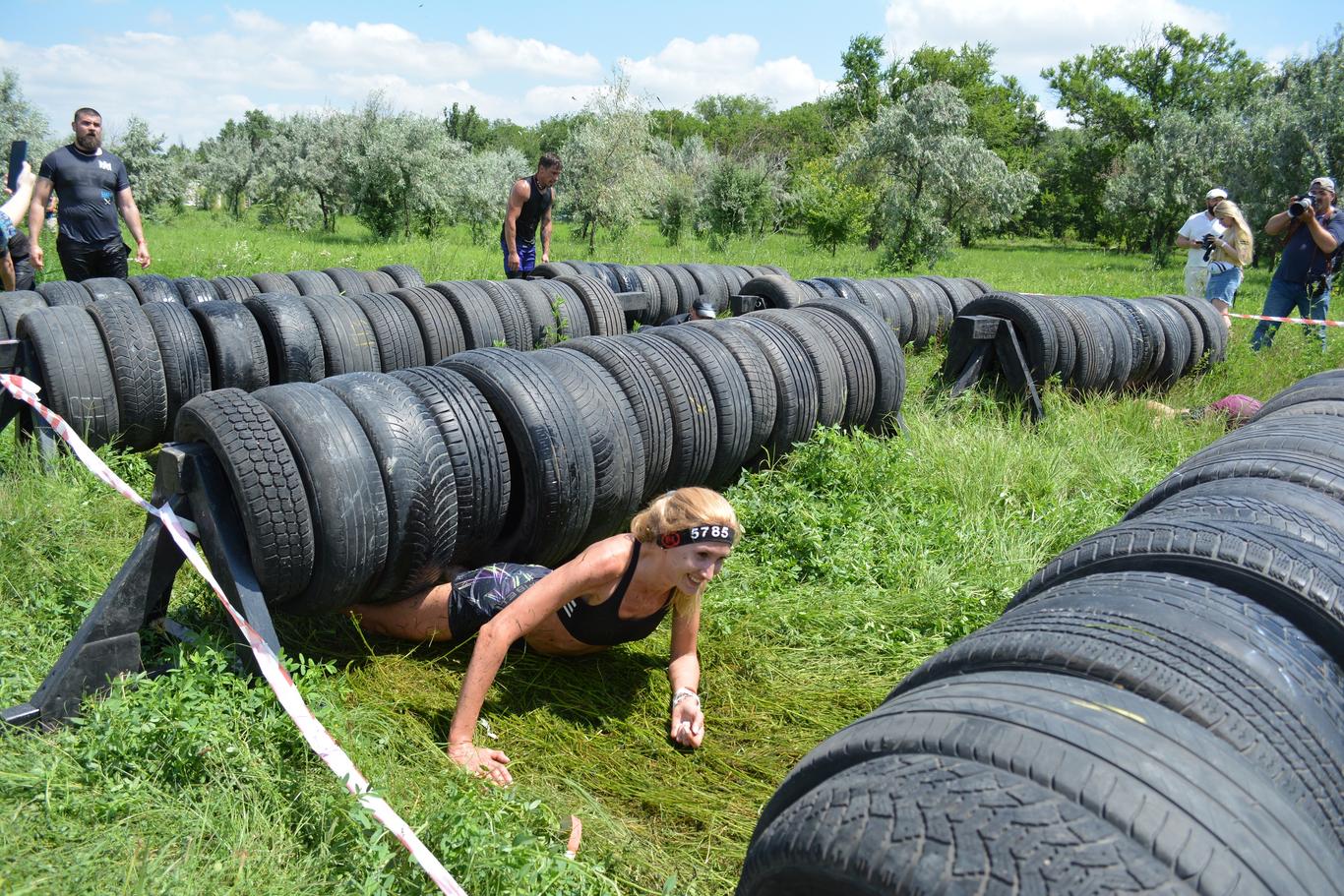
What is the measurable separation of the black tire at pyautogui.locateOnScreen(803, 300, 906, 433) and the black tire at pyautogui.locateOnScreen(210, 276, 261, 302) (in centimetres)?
559

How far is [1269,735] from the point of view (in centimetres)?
202

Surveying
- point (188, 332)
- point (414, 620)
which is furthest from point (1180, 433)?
point (188, 332)

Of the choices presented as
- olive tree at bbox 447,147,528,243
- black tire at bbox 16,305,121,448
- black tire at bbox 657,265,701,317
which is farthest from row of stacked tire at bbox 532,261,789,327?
olive tree at bbox 447,147,528,243

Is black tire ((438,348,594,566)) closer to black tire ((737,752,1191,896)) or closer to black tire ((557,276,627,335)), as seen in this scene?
black tire ((737,752,1191,896))

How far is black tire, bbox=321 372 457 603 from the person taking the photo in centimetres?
365

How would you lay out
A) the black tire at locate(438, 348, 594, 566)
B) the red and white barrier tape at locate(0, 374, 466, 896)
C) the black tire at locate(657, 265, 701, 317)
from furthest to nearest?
1. the black tire at locate(657, 265, 701, 317)
2. the black tire at locate(438, 348, 594, 566)
3. the red and white barrier tape at locate(0, 374, 466, 896)

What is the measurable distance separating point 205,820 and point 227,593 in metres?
0.98

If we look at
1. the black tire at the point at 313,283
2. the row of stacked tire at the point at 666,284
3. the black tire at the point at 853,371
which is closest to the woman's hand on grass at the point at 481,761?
the black tire at the point at 853,371

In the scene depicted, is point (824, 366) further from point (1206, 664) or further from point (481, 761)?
point (1206, 664)

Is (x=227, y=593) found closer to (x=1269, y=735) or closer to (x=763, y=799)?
(x=763, y=799)

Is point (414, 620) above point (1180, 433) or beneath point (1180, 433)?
beneath

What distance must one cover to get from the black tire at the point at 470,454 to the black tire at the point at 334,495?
17.0 inches

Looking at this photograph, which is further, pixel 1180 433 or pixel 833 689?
pixel 1180 433

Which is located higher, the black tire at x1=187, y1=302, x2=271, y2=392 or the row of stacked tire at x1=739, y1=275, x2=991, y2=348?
the row of stacked tire at x1=739, y1=275, x2=991, y2=348
